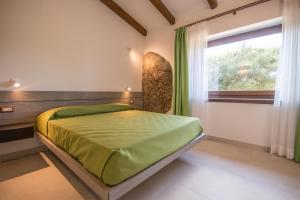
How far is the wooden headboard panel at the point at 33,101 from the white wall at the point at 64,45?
0.12 m

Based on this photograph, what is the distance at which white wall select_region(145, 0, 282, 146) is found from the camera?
2609mm

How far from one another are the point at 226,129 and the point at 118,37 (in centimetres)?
315

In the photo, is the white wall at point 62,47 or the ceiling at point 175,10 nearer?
the white wall at point 62,47

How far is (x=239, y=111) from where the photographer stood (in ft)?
9.68

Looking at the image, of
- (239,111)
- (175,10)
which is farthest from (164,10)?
(239,111)

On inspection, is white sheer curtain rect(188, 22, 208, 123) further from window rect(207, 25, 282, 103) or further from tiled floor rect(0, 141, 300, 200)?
tiled floor rect(0, 141, 300, 200)

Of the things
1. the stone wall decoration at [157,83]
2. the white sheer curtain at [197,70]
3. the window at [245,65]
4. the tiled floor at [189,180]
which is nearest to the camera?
the tiled floor at [189,180]

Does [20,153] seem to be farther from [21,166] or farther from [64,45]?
[64,45]

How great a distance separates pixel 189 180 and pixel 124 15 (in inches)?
145

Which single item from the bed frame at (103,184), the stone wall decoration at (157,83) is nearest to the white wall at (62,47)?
the stone wall decoration at (157,83)

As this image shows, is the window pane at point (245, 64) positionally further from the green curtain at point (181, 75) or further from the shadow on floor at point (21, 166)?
the shadow on floor at point (21, 166)

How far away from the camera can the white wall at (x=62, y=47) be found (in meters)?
2.35

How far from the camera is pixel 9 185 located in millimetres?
1732

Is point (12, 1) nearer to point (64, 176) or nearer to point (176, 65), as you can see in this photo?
point (64, 176)
